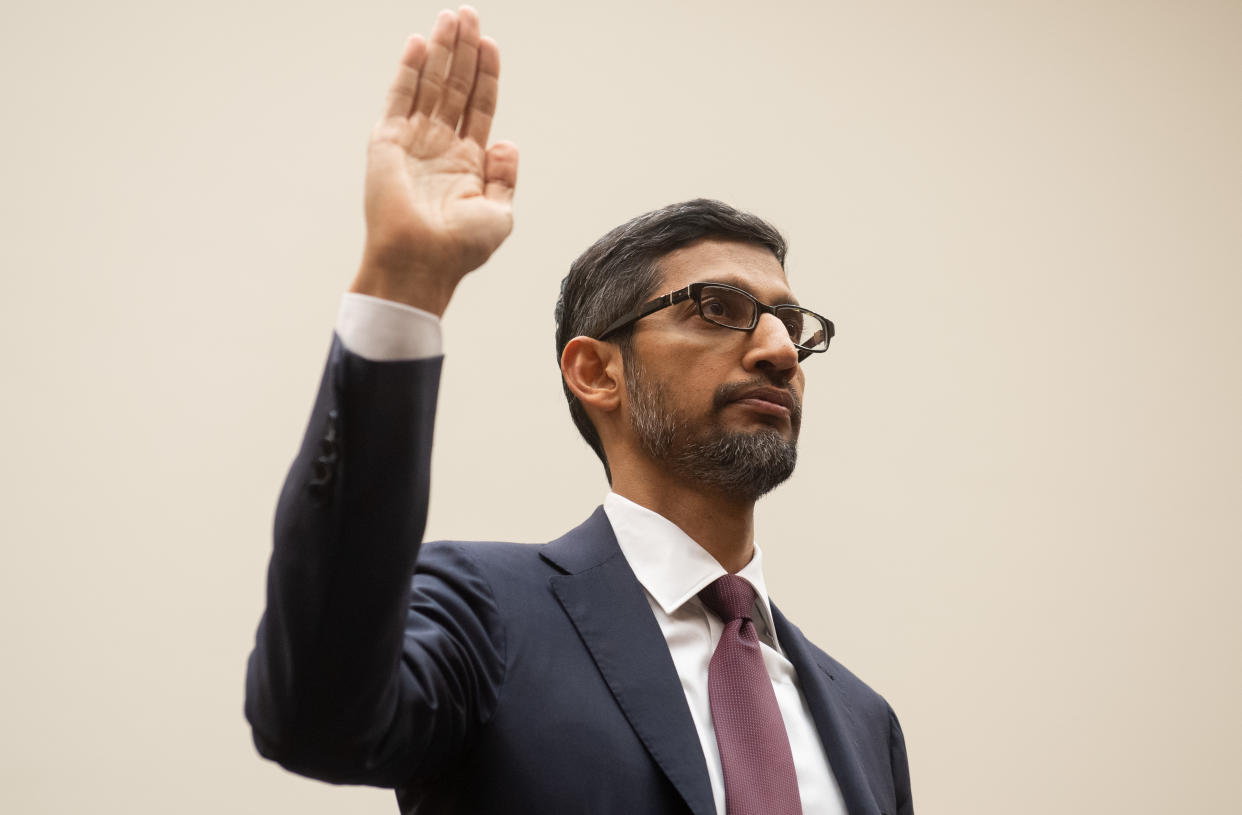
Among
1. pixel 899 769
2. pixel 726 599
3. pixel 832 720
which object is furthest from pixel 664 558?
pixel 899 769

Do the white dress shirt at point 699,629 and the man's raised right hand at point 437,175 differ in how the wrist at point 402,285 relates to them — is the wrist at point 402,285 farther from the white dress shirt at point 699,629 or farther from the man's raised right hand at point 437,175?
the white dress shirt at point 699,629

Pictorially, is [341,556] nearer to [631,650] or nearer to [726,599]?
[631,650]

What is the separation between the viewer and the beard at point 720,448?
1.54 metres

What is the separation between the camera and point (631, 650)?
132 centimetres

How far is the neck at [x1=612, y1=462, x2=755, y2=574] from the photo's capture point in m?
1.57

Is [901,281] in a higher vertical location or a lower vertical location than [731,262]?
higher

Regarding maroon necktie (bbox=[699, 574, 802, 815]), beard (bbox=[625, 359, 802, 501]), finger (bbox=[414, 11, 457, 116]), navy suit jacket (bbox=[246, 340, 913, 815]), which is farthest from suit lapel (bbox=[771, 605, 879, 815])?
finger (bbox=[414, 11, 457, 116])

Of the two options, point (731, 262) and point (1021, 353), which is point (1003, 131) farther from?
point (731, 262)

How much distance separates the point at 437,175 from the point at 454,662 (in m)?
0.49

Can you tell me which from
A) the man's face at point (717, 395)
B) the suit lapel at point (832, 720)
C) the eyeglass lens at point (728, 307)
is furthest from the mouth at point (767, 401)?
the suit lapel at point (832, 720)

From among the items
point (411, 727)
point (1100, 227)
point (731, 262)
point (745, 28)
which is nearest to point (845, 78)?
point (745, 28)

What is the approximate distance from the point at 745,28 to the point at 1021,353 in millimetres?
1236

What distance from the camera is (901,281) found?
3145mm

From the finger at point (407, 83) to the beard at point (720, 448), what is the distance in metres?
0.68
